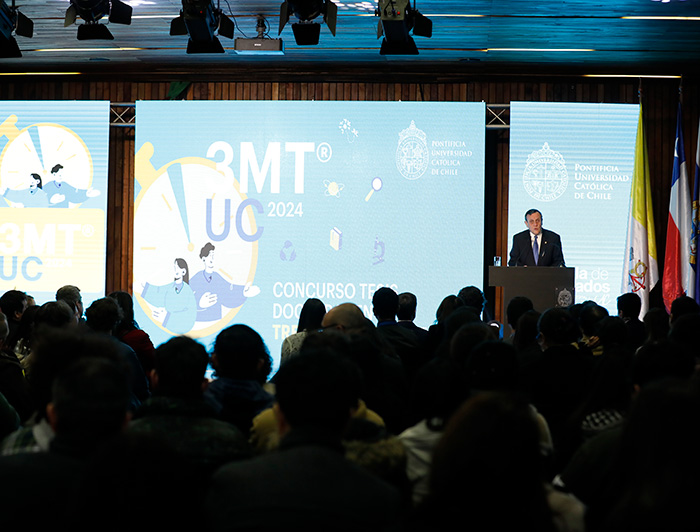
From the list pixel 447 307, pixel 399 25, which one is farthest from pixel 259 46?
pixel 447 307

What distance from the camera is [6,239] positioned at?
9.18m

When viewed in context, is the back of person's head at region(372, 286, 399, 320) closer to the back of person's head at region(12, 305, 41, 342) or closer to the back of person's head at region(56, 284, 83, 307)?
the back of person's head at region(12, 305, 41, 342)

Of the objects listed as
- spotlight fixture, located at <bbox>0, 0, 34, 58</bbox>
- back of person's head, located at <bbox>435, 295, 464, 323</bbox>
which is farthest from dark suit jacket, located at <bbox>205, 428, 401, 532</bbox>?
spotlight fixture, located at <bbox>0, 0, 34, 58</bbox>

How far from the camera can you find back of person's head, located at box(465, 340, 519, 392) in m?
2.45

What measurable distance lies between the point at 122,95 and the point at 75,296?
4.95 m

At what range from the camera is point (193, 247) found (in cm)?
894

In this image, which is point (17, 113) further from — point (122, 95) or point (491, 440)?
point (491, 440)

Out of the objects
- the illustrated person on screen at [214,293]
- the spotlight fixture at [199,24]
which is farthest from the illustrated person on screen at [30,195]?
the spotlight fixture at [199,24]

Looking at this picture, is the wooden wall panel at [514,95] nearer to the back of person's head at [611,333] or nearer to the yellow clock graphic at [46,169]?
the yellow clock graphic at [46,169]

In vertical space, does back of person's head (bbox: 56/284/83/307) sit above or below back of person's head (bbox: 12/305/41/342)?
above

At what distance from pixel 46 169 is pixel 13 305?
15.7 feet

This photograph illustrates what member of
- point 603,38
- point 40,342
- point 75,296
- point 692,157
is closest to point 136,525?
point 40,342

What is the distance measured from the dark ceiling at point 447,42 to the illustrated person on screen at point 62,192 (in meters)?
1.44

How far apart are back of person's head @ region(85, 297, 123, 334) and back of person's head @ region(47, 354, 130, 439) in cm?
251
